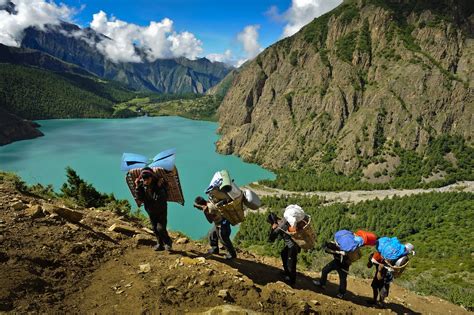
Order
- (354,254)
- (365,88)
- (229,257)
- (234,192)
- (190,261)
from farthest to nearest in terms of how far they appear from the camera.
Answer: (365,88) → (229,257) → (354,254) → (234,192) → (190,261)

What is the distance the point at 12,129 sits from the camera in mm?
155625

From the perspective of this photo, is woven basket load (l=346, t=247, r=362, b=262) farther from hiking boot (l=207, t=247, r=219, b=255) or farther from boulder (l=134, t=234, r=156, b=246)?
boulder (l=134, t=234, r=156, b=246)

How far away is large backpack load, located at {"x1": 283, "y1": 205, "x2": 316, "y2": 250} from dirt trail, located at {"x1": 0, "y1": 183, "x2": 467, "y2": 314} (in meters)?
1.21

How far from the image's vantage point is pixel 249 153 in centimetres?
16362

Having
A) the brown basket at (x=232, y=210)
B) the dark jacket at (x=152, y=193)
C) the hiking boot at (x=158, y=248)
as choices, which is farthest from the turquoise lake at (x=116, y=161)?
the brown basket at (x=232, y=210)

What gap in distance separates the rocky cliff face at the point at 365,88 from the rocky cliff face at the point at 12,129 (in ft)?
295

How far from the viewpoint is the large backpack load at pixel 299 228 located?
9117 millimetres

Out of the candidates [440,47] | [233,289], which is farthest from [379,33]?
[233,289]

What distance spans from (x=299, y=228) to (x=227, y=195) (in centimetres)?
210

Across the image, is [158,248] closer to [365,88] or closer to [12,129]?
[365,88]

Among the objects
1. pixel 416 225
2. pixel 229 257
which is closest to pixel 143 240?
pixel 229 257

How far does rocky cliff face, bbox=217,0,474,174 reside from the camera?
137 m

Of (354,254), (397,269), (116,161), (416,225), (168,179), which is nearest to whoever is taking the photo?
(168,179)

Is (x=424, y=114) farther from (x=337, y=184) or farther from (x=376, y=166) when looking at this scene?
(x=337, y=184)
